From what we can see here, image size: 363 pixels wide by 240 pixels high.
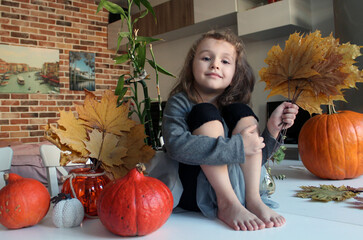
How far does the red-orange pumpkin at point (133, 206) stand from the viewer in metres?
0.58

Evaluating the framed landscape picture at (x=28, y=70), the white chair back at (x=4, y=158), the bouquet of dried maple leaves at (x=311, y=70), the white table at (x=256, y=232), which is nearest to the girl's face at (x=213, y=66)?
the bouquet of dried maple leaves at (x=311, y=70)

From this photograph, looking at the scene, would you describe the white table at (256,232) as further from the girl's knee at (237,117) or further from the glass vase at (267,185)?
the girl's knee at (237,117)

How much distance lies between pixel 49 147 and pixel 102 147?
1.83 feet

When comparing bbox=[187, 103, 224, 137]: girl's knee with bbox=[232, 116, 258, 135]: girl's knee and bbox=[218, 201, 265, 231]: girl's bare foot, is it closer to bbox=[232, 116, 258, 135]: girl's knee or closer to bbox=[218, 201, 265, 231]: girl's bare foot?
bbox=[232, 116, 258, 135]: girl's knee

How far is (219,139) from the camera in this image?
0.72m

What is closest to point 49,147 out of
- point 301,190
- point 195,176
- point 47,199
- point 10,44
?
point 47,199

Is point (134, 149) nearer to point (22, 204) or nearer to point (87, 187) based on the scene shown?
point (87, 187)

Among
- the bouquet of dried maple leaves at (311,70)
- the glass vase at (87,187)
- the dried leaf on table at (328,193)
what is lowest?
the dried leaf on table at (328,193)

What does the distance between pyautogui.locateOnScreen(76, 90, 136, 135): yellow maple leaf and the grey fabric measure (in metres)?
0.11

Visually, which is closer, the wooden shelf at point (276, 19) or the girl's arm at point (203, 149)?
the girl's arm at point (203, 149)

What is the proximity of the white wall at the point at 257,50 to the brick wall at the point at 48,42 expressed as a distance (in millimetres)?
884

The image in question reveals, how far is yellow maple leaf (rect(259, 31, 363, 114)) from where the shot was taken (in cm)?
75

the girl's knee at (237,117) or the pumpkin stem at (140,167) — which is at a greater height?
the girl's knee at (237,117)

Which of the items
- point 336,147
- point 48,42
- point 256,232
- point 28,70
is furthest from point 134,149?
point 48,42
